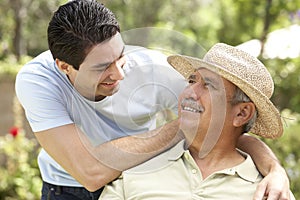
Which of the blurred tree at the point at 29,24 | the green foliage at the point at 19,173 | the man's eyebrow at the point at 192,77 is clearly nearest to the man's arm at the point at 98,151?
the man's eyebrow at the point at 192,77

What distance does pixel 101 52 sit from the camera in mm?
2096

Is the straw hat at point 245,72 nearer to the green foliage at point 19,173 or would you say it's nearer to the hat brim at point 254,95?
the hat brim at point 254,95

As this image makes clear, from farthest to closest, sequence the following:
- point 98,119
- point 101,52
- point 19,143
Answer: point 19,143 → point 98,119 → point 101,52

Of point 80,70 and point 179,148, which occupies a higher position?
point 80,70

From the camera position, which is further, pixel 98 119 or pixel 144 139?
pixel 98 119

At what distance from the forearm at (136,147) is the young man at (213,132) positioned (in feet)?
0.13

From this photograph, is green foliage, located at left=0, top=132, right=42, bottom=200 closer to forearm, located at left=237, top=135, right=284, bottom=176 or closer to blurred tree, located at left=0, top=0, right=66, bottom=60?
forearm, located at left=237, top=135, right=284, bottom=176

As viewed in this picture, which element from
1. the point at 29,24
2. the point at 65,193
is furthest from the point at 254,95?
the point at 29,24

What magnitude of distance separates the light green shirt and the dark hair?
17.5 inches

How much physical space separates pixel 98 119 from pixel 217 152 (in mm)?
448

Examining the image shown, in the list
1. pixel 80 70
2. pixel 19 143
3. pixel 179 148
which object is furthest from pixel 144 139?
pixel 19 143

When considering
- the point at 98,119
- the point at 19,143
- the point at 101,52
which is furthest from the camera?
the point at 19,143

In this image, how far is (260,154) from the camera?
2215mm

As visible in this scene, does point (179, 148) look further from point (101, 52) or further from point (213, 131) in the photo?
point (101, 52)
